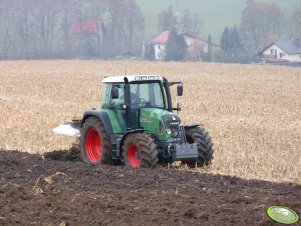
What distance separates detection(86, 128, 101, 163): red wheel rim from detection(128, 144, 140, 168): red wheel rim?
1281 millimetres

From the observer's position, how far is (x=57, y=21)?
311 feet

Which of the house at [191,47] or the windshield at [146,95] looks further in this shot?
the house at [191,47]

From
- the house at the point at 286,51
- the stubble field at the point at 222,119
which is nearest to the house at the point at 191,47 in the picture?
the house at the point at 286,51

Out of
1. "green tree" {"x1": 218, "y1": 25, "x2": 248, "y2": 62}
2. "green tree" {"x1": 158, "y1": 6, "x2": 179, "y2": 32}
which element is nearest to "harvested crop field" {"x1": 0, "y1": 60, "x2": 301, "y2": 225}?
"green tree" {"x1": 218, "y1": 25, "x2": 248, "y2": 62}

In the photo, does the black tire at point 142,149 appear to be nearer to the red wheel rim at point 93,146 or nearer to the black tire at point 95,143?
the black tire at point 95,143

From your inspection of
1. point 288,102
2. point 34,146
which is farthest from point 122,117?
point 288,102

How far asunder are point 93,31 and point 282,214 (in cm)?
8495

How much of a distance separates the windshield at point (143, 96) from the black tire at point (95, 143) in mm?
524

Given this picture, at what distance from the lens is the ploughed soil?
→ 701 cm

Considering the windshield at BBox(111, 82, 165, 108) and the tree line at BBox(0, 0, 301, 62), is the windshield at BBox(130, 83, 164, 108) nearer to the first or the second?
the windshield at BBox(111, 82, 165, 108)

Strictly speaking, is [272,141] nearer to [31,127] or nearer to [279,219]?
[31,127]

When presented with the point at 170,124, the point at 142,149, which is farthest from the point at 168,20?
the point at 142,149

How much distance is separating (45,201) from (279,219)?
278 cm

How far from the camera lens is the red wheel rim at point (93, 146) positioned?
1230 centimetres
